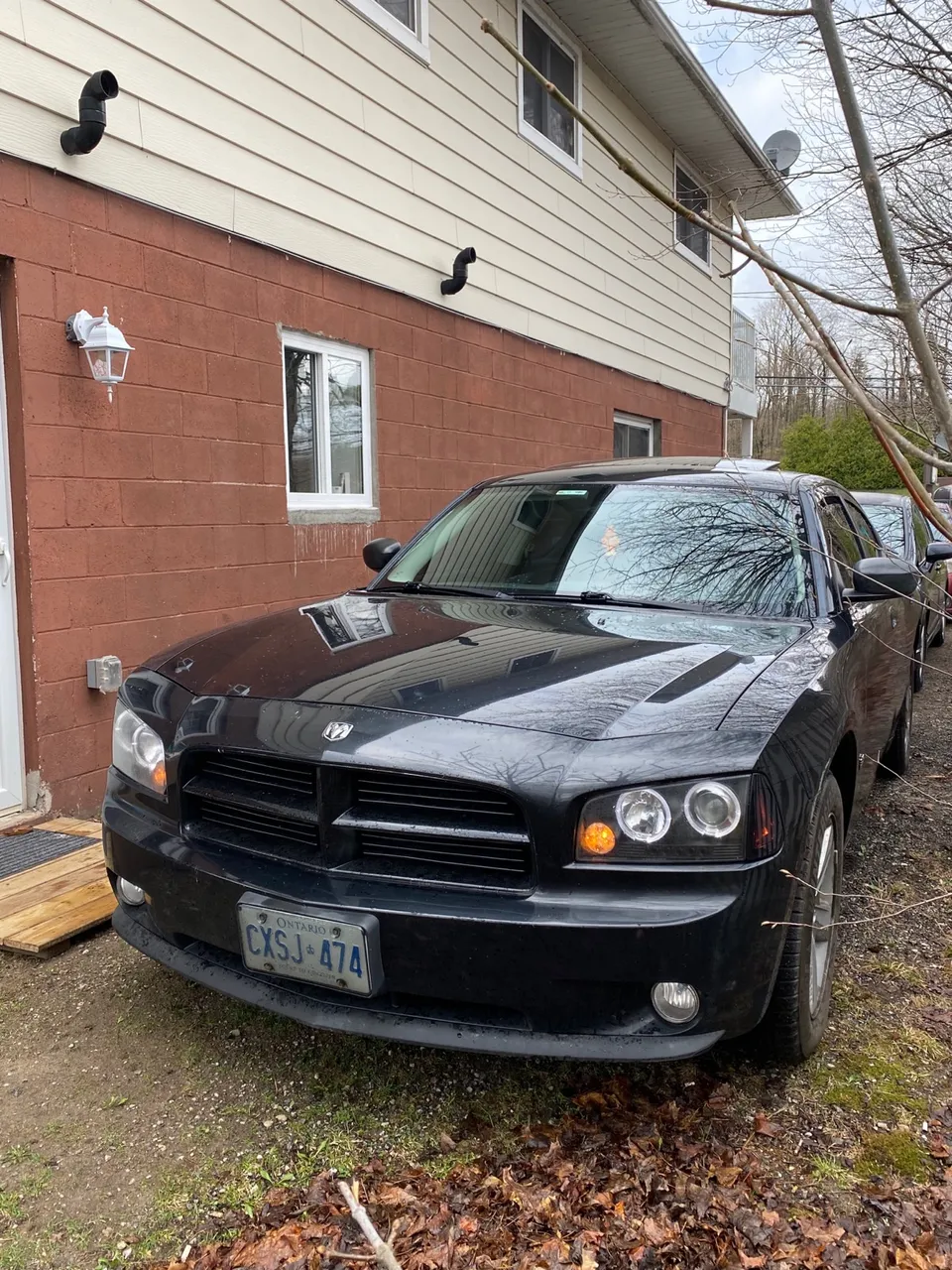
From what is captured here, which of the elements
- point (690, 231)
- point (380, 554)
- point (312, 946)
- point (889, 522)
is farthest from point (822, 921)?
point (690, 231)

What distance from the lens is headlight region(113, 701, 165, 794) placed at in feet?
8.86

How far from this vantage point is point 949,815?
4.86 m

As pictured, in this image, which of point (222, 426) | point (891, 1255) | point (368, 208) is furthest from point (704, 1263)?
point (368, 208)

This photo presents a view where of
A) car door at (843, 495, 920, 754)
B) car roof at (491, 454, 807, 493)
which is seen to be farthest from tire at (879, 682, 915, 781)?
car roof at (491, 454, 807, 493)

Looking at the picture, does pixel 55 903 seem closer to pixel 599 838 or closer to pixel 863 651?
pixel 599 838

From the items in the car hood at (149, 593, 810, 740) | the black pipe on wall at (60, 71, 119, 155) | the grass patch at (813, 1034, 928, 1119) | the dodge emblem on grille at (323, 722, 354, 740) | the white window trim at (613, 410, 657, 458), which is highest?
the black pipe on wall at (60, 71, 119, 155)

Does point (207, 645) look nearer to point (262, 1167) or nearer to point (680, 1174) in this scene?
point (262, 1167)

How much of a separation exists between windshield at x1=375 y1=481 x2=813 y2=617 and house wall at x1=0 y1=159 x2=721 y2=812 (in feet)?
5.50

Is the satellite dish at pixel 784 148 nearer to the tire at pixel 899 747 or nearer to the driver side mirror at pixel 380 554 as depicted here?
the driver side mirror at pixel 380 554

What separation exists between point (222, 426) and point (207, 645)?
2.75 m

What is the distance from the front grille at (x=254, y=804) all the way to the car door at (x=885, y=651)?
2035 mm

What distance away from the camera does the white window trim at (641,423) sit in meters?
11.3

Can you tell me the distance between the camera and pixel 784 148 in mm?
3307

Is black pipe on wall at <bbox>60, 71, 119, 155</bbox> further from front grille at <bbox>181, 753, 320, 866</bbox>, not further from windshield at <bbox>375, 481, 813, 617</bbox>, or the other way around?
front grille at <bbox>181, 753, 320, 866</bbox>
